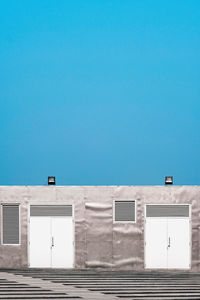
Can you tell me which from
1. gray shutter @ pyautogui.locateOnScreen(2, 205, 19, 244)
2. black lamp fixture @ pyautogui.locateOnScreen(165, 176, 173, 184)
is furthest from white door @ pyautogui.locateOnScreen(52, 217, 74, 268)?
black lamp fixture @ pyautogui.locateOnScreen(165, 176, 173, 184)

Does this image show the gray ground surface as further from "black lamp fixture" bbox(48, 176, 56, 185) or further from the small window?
A: "black lamp fixture" bbox(48, 176, 56, 185)

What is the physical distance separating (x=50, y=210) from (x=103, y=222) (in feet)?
8.11

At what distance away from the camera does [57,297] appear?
53.8ft

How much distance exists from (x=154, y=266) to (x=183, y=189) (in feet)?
12.1

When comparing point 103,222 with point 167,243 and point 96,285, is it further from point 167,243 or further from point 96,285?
point 96,285

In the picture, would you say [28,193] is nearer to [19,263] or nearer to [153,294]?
[19,263]

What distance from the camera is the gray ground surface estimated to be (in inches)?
669

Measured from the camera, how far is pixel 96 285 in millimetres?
19562

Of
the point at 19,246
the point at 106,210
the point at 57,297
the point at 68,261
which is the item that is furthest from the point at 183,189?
the point at 57,297

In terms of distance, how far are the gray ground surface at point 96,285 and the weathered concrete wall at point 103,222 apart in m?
0.83

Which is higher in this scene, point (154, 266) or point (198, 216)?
point (198, 216)

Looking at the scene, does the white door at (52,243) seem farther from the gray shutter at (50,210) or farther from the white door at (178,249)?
the white door at (178,249)

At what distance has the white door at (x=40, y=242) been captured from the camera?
84.2 ft

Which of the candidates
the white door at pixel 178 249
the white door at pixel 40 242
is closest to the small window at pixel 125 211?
the white door at pixel 178 249
